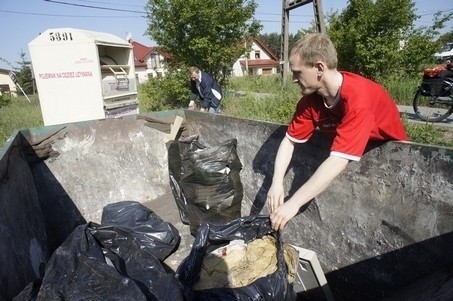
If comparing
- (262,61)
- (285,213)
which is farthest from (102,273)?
(262,61)

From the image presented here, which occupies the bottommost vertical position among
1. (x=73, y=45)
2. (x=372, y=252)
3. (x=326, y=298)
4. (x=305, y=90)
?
(x=326, y=298)

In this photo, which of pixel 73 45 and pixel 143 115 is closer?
pixel 143 115

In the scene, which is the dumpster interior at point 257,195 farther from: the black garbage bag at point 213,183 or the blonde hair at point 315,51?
the blonde hair at point 315,51

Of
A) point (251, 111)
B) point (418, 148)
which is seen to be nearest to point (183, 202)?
point (418, 148)

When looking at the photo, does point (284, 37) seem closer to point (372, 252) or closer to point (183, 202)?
point (183, 202)

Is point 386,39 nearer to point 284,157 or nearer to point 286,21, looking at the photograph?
A: point 286,21

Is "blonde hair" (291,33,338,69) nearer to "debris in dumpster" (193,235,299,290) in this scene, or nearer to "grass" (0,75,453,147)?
"debris in dumpster" (193,235,299,290)

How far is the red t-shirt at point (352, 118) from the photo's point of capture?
59.9 inches

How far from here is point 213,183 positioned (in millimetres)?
2934

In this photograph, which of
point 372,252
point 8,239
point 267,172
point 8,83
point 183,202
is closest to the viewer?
point 8,239

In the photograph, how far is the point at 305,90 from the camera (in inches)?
67.9

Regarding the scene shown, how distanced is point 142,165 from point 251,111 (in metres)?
2.88

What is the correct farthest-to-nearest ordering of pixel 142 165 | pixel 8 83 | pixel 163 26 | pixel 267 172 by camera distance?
pixel 8 83 < pixel 163 26 < pixel 142 165 < pixel 267 172

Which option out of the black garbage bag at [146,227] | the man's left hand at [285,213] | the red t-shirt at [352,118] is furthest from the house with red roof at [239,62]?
the man's left hand at [285,213]
